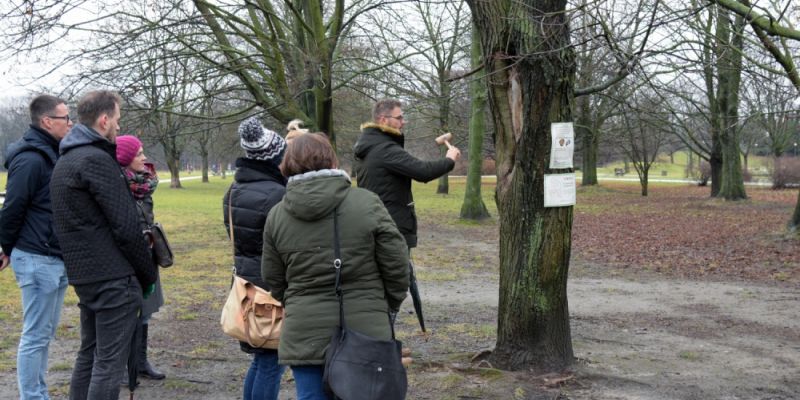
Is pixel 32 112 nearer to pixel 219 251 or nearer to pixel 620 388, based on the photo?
pixel 620 388

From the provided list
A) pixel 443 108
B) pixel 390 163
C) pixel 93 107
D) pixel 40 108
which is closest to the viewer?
pixel 93 107

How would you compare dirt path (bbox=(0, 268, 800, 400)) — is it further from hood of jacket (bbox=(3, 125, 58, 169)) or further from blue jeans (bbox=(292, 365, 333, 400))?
hood of jacket (bbox=(3, 125, 58, 169))

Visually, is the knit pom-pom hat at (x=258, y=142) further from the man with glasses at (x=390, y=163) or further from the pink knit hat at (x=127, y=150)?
the man with glasses at (x=390, y=163)

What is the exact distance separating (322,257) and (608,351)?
3371 millimetres

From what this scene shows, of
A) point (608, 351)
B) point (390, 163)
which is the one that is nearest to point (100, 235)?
point (390, 163)

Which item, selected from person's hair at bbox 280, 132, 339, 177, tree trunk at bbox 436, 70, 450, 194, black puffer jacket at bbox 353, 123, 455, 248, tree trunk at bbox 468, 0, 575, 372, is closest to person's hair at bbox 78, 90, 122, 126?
person's hair at bbox 280, 132, 339, 177

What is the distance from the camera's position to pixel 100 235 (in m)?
3.62

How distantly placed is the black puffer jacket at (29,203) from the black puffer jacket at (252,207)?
3.99 ft

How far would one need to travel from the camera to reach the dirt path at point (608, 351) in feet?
15.4

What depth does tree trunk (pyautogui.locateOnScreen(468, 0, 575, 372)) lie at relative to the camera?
189 inches

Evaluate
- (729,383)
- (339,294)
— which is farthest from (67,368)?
(729,383)

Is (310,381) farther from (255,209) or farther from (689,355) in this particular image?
(689,355)

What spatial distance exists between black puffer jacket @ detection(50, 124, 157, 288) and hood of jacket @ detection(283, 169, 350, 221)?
995 mm

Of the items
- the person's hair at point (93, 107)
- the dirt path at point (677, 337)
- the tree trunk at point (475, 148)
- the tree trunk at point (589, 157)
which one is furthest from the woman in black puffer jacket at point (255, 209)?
the tree trunk at point (589, 157)
